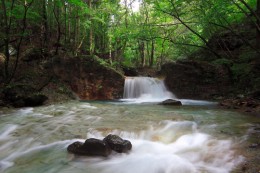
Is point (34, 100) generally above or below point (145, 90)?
below

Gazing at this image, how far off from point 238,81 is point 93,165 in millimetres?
12363

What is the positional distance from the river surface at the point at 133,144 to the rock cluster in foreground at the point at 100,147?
0.40 feet

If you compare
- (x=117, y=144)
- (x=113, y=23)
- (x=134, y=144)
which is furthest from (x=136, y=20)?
(x=117, y=144)

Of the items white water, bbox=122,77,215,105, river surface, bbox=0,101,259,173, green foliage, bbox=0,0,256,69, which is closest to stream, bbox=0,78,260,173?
river surface, bbox=0,101,259,173

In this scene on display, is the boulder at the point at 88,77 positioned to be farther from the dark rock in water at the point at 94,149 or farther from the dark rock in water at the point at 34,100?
the dark rock in water at the point at 94,149

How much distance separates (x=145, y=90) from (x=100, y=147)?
12.3 metres

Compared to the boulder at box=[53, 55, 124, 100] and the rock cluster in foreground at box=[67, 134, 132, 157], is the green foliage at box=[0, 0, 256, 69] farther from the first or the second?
the rock cluster in foreground at box=[67, 134, 132, 157]

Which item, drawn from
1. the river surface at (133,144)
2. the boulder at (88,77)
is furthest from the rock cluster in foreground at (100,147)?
the boulder at (88,77)

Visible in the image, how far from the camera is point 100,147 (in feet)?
14.3

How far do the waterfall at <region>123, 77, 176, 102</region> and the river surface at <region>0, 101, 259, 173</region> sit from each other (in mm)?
8783

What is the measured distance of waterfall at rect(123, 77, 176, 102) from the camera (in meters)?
16.1

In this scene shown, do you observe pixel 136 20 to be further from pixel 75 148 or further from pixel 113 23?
pixel 75 148

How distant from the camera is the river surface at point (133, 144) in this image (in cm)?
398

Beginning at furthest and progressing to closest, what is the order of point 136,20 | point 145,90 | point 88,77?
point 136,20 → point 145,90 → point 88,77
